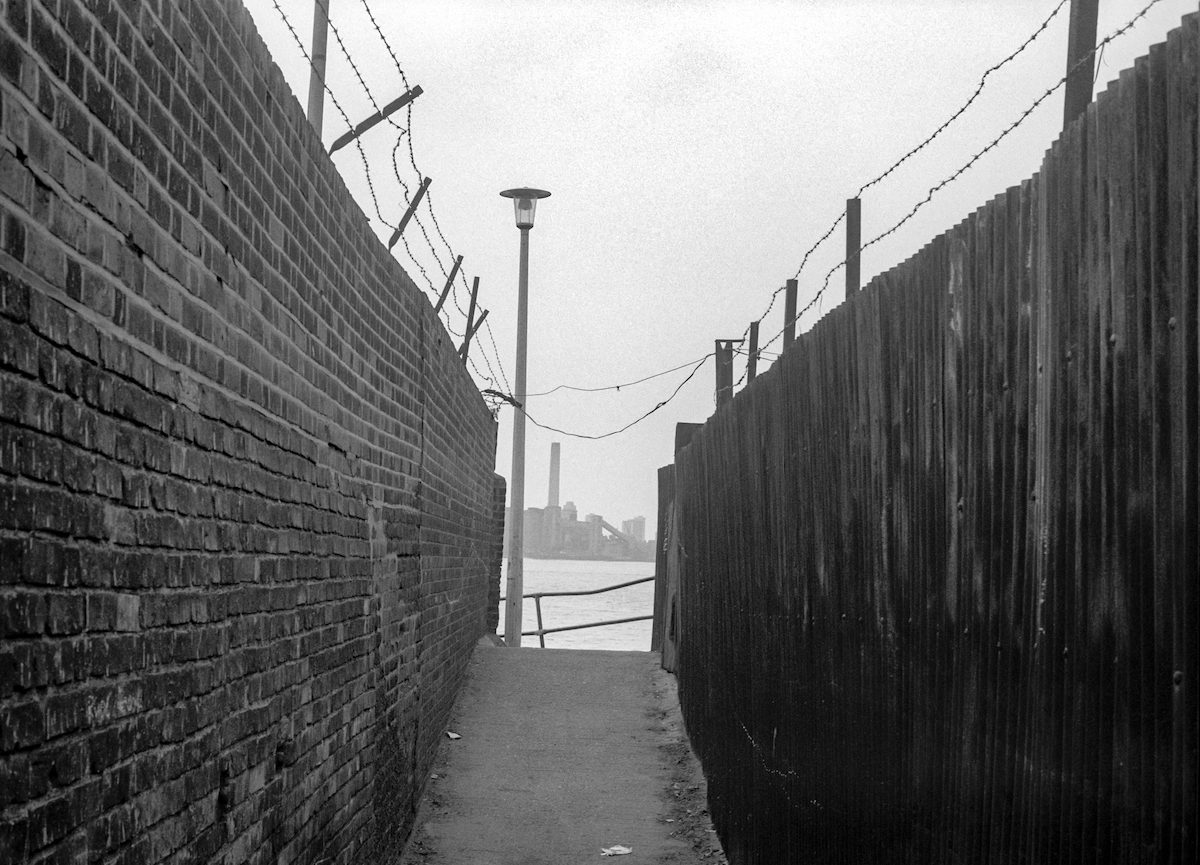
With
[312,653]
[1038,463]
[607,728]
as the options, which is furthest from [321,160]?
[607,728]

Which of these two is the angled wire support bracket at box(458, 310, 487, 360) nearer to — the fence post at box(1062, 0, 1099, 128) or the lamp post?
the lamp post

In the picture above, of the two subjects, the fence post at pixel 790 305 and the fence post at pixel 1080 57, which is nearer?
the fence post at pixel 1080 57

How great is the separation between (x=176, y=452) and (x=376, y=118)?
3455 mm

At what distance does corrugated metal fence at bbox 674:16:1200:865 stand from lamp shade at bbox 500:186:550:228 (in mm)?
13190

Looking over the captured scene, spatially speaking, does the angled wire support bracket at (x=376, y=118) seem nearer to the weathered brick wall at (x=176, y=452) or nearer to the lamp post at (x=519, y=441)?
the weathered brick wall at (x=176, y=452)

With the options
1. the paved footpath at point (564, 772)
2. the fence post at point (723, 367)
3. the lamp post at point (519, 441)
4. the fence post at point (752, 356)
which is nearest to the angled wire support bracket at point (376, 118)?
the fence post at point (752, 356)

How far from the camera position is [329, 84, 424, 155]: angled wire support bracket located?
5.97m

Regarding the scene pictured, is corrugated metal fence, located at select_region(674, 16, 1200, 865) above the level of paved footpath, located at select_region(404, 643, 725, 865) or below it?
above

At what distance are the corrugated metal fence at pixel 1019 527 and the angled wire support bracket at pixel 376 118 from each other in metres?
2.17

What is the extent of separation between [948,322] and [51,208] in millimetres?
2346

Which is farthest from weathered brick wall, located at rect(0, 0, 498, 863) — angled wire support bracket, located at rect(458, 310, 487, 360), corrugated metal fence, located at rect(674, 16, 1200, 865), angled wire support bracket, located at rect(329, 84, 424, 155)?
angled wire support bracket, located at rect(458, 310, 487, 360)

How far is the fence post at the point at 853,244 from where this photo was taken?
5.80 meters

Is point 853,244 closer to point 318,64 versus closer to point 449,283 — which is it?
point 318,64

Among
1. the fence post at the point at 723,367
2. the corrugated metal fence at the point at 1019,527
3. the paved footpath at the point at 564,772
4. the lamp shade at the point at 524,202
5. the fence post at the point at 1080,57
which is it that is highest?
the lamp shade at the point at 524,202
